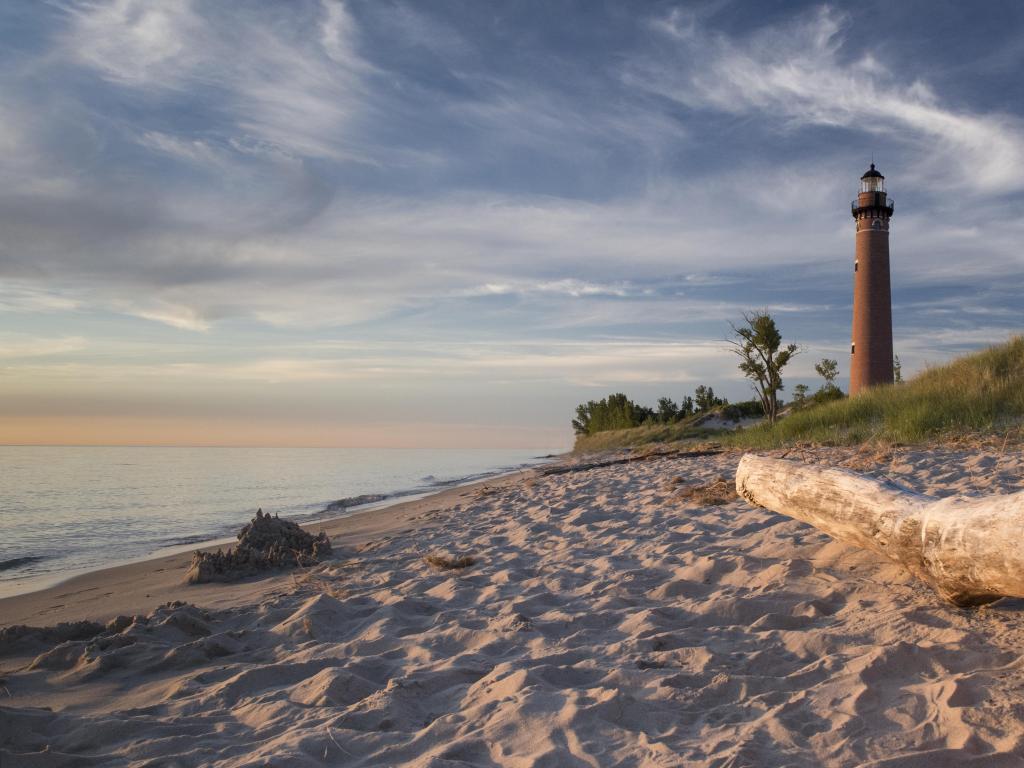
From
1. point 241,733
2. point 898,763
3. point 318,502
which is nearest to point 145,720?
point 241,733

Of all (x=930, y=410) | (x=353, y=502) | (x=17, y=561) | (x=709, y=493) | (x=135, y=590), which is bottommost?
(x=353, y=502)

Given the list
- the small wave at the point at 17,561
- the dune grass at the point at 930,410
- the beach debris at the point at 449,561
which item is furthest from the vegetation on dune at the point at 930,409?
the small wave at the point at 17,561

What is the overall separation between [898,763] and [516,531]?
511cm

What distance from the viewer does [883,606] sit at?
3.78m

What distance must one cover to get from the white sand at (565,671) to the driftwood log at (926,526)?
19 centimetres

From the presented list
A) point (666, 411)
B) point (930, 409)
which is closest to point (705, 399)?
point (666, 411)

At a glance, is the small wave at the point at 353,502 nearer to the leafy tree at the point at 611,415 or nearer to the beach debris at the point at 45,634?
the beach debris at the point at 45,634

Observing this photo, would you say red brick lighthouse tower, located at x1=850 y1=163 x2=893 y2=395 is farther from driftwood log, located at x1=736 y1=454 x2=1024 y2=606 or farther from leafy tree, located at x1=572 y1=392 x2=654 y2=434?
driftwood log, located at x1=736 y1=454 x2=1024 y2=606

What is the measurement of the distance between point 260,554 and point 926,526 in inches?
222

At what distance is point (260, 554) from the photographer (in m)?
6.62

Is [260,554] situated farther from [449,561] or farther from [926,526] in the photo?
[926,526]

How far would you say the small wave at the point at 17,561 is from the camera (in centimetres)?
812

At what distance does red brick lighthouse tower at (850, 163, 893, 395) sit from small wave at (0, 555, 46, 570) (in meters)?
26.6

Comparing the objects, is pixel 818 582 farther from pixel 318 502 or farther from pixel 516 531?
pixel 318 502
